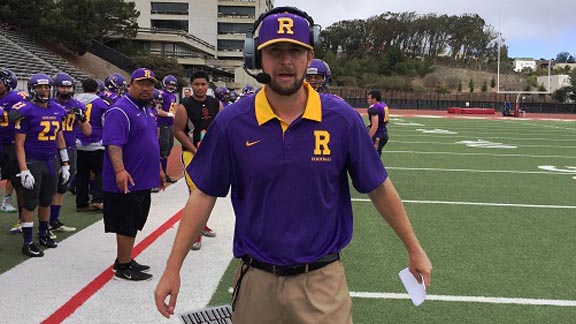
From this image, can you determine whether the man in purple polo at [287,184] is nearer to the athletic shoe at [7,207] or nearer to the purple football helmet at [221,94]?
the athletic shoe at [7,207]

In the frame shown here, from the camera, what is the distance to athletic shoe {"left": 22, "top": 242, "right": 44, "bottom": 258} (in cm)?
550

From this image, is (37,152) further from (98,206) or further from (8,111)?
(98,206)

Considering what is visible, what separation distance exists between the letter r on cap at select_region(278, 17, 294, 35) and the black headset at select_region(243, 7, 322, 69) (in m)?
0.09

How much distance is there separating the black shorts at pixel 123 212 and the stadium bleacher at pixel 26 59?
84.9ft

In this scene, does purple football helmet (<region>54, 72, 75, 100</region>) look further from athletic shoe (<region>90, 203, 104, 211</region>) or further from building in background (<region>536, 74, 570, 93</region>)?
building in background (<region>536, 74, 570, 93</region>)

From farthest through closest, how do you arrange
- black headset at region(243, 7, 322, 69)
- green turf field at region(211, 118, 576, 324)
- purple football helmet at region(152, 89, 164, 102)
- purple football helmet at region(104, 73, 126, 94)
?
purple football helmet at region(152, 89, 164, 102)
purple football helmet at region(104, 73, 126, 94)
green turf field at region(211, 118, 576, 324)
black headset at region(243, 7, 322, 69)

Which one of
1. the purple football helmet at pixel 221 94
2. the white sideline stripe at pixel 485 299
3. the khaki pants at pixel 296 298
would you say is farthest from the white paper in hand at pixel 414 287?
the purple football helmet at pixel 221 94

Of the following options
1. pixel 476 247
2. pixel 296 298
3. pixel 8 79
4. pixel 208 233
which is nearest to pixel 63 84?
pixel 8 79

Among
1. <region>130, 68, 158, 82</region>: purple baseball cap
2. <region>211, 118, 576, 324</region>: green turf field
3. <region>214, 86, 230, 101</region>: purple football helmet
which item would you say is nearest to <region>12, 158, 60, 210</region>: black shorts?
<region>130, 68, 158, 82</region>: purple baseball cap

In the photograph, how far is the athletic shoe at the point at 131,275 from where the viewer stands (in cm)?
480

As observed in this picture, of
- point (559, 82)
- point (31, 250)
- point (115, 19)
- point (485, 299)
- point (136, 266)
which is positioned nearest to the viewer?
point (485, 299)

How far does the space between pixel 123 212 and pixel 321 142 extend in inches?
123

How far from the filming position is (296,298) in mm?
2256

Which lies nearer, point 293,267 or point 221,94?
point 293,267
